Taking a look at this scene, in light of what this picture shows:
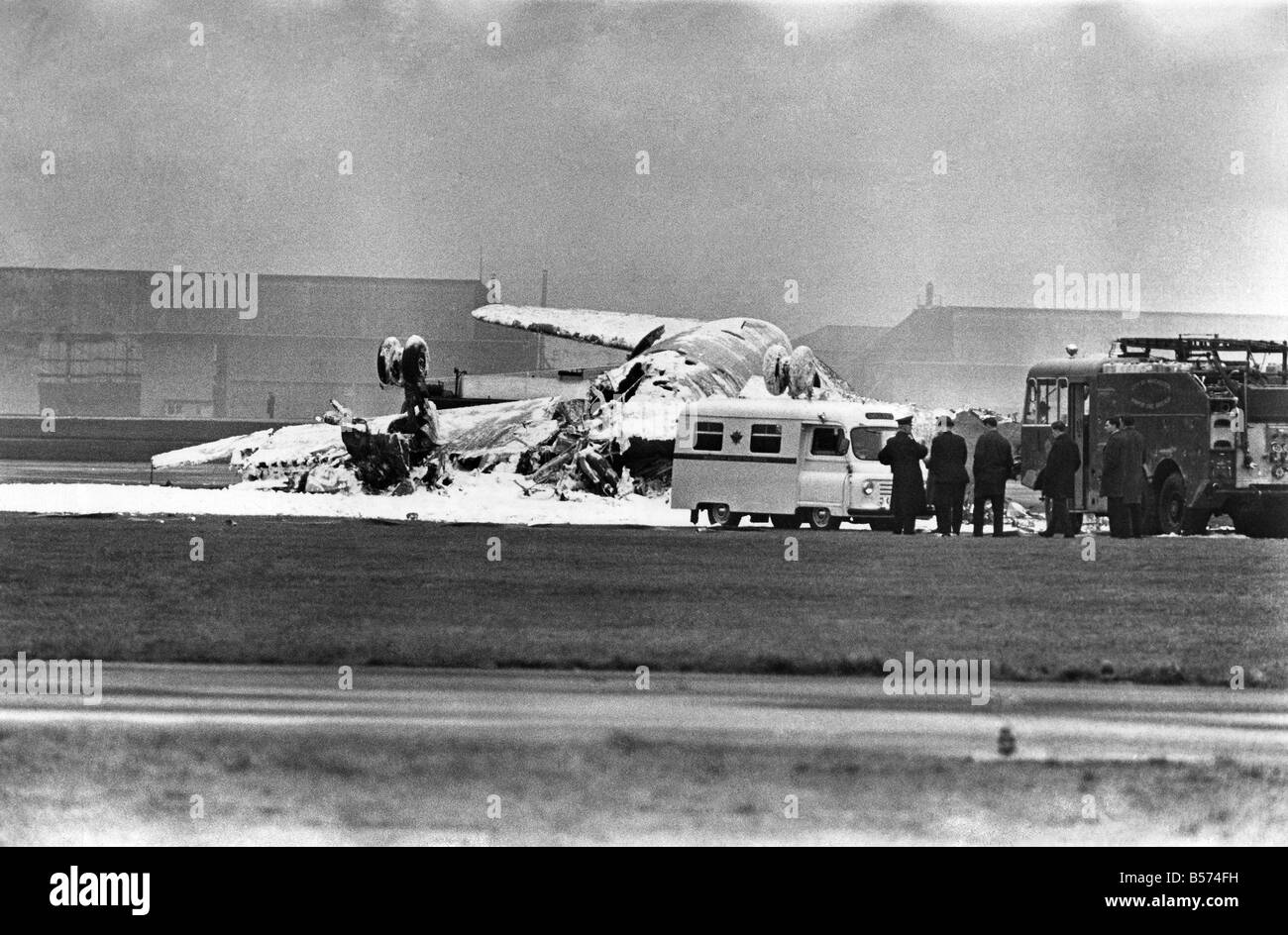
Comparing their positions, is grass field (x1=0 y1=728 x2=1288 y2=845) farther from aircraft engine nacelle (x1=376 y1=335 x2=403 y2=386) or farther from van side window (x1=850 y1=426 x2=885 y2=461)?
aircraft engine nacelle (x1=376 y1=335 x2=403 y2=386)

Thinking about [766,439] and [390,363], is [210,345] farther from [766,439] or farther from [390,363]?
[766,439]

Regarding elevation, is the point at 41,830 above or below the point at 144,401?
below

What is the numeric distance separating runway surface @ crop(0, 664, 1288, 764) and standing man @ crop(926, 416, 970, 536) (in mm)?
16321

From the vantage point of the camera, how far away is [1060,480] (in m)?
35.2

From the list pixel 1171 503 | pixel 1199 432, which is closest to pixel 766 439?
pixel 1171 503

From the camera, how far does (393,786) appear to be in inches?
493

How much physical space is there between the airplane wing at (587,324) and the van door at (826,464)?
17907mm

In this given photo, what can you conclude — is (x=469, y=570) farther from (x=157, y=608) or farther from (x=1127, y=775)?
(x=1127, y=775)

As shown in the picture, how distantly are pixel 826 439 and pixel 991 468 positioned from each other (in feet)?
20.1

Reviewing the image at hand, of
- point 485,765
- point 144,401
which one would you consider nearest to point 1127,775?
point 485,765

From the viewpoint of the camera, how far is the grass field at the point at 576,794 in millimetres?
11586

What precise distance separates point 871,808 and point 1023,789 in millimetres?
1168

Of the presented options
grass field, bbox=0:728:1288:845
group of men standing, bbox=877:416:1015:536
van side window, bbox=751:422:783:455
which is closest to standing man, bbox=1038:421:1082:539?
group of men standing, bbox=877:416:1015:536
